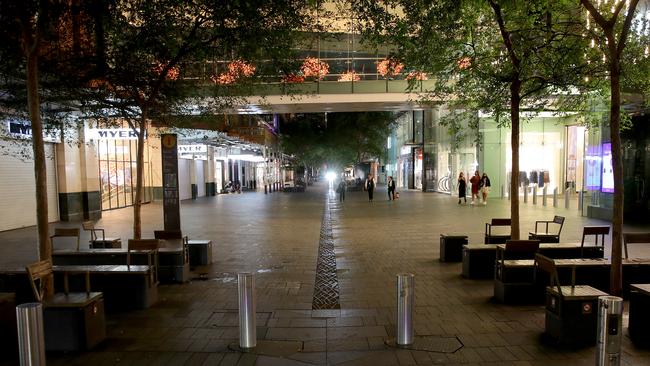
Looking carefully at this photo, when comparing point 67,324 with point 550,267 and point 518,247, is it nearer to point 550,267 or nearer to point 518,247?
point 550,267

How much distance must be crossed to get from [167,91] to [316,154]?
36457 millimetres

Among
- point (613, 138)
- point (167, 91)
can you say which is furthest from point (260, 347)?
point (167, 91)

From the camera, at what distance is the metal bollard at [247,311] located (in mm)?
4973

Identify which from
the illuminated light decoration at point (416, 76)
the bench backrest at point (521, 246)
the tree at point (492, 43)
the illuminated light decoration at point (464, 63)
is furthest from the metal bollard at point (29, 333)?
the illuminated light decoration at point (464, 63)

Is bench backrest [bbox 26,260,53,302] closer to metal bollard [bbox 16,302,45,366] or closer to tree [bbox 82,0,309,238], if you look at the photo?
metal bollard [bbox 16,302,45,366]

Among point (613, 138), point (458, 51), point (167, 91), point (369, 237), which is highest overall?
point (458, 51)

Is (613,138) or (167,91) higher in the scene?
(167,91)

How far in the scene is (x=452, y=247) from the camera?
31.1ft

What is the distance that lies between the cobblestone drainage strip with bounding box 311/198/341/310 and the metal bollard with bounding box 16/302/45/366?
141 inches

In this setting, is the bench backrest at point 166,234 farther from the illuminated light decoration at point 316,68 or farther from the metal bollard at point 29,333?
the illuminated light decoration at point 316,68

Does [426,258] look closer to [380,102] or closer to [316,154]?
[380,102]

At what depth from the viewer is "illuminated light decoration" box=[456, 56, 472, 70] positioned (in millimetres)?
9175

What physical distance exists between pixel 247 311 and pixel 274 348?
52 centimetres

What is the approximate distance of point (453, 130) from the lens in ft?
33.0
